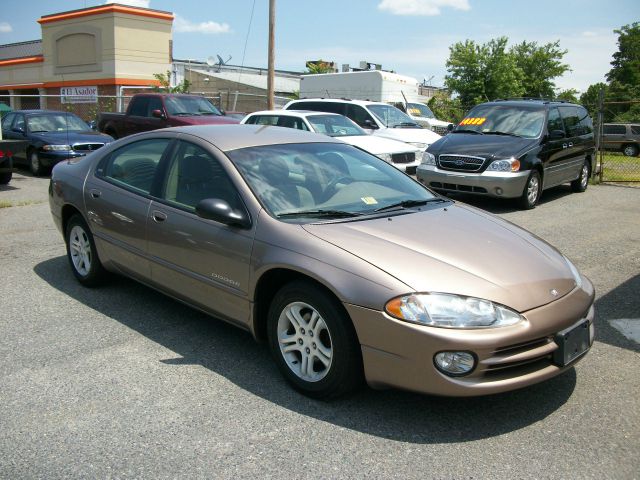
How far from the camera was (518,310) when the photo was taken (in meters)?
3.34

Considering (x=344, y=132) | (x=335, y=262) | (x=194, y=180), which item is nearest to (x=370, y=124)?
(x=344, y=132)

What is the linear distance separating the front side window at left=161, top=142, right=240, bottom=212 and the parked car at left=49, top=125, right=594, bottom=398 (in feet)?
0.04

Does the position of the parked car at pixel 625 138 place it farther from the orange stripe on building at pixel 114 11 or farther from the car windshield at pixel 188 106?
the orange stripe on building at pixel 114 11

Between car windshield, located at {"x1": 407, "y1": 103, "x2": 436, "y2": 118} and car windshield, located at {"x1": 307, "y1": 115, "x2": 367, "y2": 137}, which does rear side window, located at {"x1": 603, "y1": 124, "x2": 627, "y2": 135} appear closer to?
car windshield, located at {"x1": 407, "y1": 103, "x2": 436, "y2": 118}

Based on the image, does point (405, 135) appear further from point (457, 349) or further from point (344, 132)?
point (457, 349)

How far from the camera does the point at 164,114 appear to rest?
15.3 meters

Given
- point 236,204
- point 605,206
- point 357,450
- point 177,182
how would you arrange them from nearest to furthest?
1. point 357,450
2. point 236,204
3. point 177,182
4. point 605,206

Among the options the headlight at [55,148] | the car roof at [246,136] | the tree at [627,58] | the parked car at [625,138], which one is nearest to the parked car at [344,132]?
the headlight at [55,148]

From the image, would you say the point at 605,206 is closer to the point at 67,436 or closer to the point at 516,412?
the point at 516,412

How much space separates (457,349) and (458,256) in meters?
0.66

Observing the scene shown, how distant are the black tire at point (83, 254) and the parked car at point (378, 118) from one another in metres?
9.87

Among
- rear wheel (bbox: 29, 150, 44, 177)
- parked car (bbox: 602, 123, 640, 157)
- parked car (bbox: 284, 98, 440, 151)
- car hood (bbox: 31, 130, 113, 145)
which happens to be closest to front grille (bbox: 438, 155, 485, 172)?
parked car (bbox: 284, 98, 440, 151)

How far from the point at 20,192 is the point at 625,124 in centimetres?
2559

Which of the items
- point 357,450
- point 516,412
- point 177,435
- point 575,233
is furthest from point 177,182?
point 575,233
